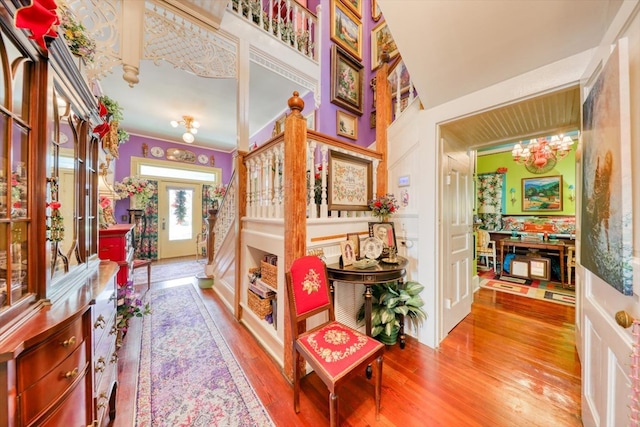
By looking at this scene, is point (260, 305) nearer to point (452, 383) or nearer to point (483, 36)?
point (452, 383)

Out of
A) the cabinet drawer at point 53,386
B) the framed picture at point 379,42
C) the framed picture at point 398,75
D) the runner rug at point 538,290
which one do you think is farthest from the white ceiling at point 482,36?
the runner rug at point 538,290

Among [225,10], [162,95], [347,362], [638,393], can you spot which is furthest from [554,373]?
[162,95]

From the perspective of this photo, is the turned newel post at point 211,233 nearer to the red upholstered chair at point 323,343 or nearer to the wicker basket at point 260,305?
the wicker basket at point 260,305

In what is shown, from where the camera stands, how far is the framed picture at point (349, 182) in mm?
2025

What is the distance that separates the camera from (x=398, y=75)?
8.49ft

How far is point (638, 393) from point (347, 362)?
110 cm

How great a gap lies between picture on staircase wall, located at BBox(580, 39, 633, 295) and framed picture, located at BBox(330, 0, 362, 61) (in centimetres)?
344

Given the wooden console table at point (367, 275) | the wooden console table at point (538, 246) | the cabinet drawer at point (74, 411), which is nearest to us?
the cabinet drawer at point (74, 411)

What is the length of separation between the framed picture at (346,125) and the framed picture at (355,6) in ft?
5.99

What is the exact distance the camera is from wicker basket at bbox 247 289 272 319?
2.20m

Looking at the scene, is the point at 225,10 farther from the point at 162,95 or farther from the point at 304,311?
the point at 304,311

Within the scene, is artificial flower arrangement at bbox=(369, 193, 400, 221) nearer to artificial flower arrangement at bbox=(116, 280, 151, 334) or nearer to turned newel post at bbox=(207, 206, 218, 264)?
artificial flower arrangement at bbox=(116, 280, 151, 334)

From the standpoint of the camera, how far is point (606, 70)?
3.16 feet

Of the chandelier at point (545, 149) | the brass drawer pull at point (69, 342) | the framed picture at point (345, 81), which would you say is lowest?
the brass drawer pull at point (69, 342)
